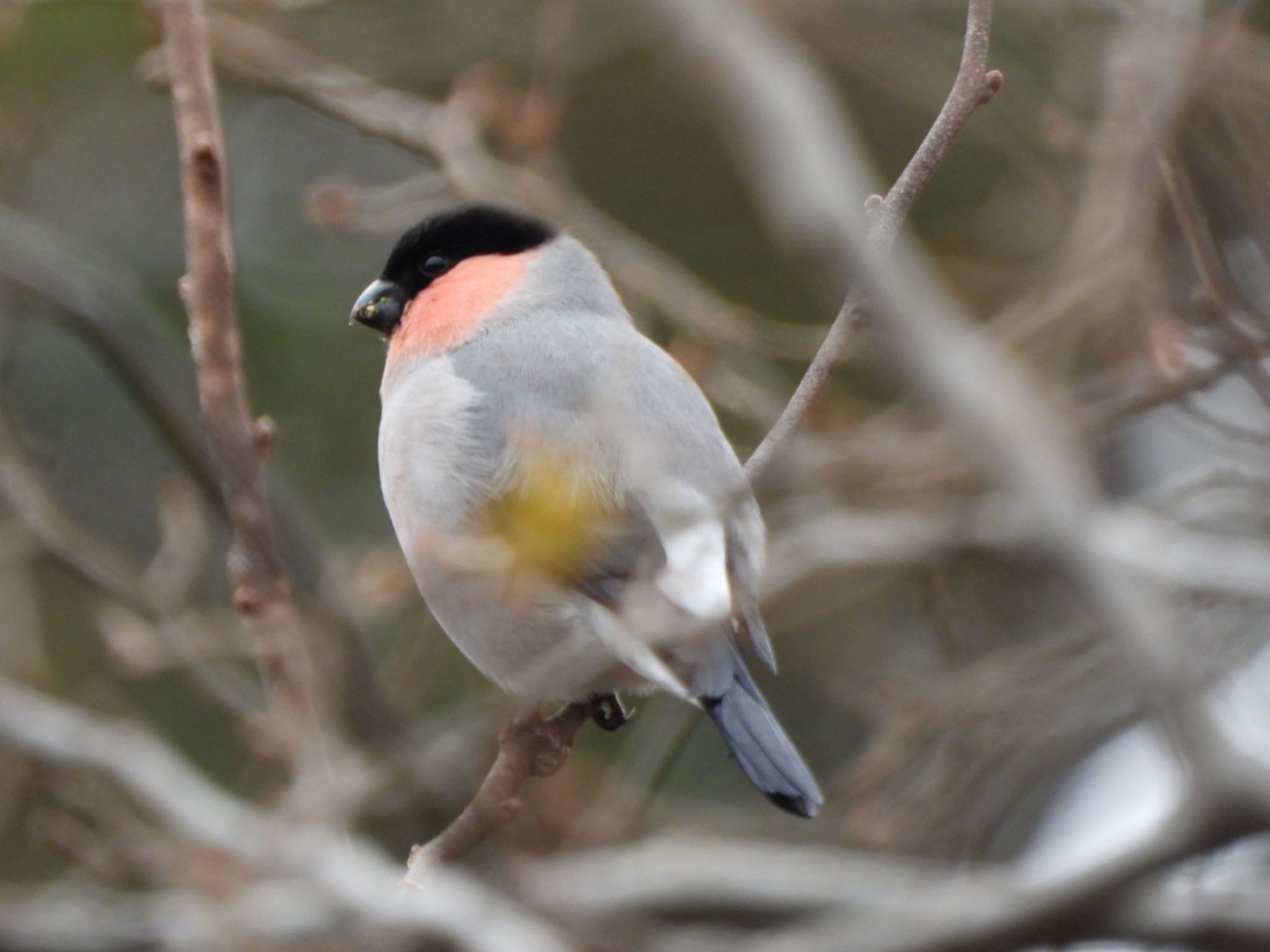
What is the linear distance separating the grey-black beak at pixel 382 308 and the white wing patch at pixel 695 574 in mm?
1137

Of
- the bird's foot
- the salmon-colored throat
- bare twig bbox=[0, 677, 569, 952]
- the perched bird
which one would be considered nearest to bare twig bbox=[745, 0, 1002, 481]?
the perched bird

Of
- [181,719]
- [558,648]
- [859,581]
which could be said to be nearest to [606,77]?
[859,581]

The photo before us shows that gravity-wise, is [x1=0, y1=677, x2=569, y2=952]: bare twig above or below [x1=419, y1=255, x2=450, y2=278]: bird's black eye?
below

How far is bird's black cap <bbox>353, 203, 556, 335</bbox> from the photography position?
11.5 feet

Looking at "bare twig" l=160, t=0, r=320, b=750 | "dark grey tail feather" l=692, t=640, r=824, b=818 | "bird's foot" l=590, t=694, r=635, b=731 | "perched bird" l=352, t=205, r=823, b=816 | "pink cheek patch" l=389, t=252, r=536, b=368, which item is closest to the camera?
"bare twig" l=160, t=0, r=320, b=750

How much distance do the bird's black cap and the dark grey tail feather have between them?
1325 mm

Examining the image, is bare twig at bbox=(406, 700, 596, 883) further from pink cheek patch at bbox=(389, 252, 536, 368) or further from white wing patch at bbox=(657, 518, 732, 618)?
pink cheek patch at bbox=(389, 252, 536, 368)

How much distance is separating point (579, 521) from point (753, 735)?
444mm

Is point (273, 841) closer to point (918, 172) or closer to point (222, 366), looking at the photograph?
point (222, 366)

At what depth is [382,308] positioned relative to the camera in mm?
3475

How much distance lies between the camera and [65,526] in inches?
187

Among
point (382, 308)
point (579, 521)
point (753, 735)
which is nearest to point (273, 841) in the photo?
point (382, 308)

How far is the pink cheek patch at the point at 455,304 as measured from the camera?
3236 mm

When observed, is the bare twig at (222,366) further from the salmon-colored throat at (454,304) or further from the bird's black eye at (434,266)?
the bird's black eye at (434,266)
